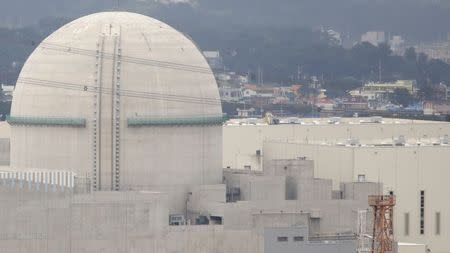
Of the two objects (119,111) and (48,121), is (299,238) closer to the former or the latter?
(119,111)

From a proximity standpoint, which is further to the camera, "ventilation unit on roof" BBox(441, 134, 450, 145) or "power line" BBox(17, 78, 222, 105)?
"ventilation unit on roof" BBox(441, 134, 450, 145)

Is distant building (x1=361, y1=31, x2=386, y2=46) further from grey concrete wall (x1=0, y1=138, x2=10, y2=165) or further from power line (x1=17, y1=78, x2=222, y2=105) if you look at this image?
power line (x1=17, y1=78, x2=222, y2=105)

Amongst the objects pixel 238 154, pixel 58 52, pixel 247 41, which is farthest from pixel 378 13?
pixel 58 52

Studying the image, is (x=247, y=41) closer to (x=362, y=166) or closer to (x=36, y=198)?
(x=362, y=166)

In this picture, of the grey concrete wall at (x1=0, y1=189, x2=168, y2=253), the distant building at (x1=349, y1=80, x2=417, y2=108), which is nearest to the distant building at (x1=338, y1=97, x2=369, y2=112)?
the distant building at (x1=349, y1=80, x2=417, y2=108)

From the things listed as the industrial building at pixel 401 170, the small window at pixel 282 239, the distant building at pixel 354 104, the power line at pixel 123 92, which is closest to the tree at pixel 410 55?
the distant building at pixel 354 104

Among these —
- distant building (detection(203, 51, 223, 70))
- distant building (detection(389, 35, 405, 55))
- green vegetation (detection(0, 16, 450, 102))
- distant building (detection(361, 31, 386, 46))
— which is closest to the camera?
green vegetation (detection(0, 16, 450, 102))
